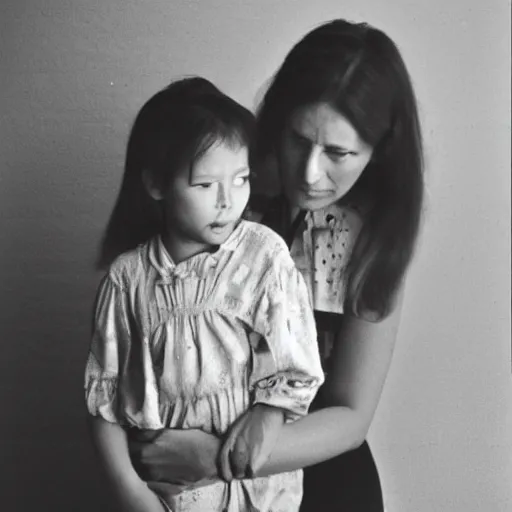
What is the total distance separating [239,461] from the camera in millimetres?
906

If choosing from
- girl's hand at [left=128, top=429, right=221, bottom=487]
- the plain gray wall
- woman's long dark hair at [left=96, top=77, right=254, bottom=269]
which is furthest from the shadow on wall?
girl's hand at [left=128, top=429, right=221, bottom=487]

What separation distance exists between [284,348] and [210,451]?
5.7 inches

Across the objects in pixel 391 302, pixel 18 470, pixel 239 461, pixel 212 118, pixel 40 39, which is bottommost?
pixel 18 470

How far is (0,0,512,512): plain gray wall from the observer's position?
3.58 ft

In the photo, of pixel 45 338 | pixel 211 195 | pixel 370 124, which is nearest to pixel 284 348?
pixel 211 195

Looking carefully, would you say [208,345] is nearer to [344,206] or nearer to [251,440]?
[251,440]

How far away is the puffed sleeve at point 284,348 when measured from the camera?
0.90 meters

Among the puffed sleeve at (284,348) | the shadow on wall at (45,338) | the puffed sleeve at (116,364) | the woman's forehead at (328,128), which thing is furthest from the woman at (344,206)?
the shadow on wall at (45,338)

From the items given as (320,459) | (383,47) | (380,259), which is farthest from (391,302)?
(383,47)

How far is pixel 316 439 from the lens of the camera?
3.28ft

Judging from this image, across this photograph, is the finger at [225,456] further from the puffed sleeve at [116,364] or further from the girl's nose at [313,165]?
the girl's nose at [313,165]

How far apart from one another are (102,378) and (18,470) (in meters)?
0.40

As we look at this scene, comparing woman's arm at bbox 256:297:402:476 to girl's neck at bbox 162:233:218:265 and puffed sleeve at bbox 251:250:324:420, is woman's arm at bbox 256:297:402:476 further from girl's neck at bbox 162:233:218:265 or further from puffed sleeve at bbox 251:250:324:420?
girl's neck at bbox 162:233:218:265

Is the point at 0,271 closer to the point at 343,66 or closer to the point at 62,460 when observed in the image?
the point at 62,460
